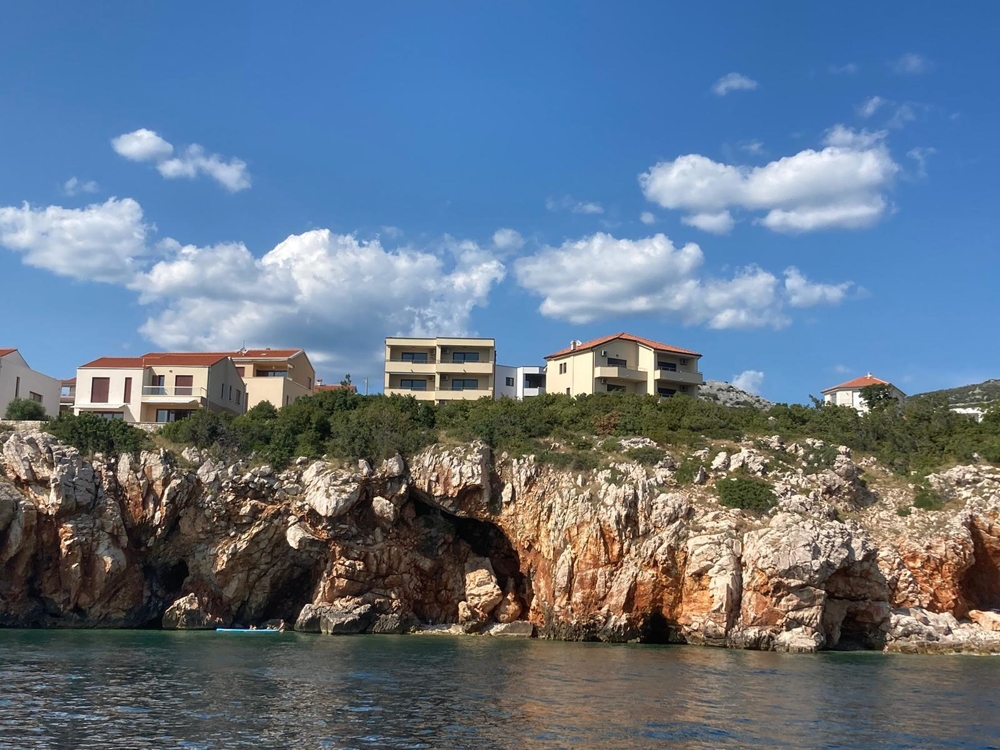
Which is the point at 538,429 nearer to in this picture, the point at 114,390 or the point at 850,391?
the point at 114,390

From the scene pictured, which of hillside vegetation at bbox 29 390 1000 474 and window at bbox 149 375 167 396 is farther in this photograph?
window at bbox 149 375 167 396

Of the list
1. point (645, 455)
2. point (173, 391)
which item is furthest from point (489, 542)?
point (173, 391)

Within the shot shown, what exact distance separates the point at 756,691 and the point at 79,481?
3645cm

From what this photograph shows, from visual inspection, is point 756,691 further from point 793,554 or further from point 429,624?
point 429,624

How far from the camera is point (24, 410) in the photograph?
58.6 m

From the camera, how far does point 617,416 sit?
58.3 m

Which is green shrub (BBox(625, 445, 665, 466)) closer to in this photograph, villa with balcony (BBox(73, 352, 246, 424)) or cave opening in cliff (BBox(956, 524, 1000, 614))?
cave opening in cliff (BBox(956, 524, 1000, 614))

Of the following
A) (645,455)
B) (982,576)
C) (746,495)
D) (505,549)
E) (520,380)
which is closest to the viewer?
(746,495)

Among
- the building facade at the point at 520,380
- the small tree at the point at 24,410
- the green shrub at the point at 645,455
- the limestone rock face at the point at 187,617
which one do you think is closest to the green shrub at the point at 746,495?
the green shrub at the point at 645,455

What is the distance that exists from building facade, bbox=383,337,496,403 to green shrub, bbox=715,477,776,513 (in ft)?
112

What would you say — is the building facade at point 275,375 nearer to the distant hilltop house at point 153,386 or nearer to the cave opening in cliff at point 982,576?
the distant hilltop house at point 153,386

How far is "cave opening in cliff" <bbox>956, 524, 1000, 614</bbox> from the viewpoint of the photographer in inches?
1844

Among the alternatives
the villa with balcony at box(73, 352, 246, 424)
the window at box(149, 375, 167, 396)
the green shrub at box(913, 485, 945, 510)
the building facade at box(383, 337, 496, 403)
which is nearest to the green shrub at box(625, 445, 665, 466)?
the green shrub at box(913, 485, 945, 510)

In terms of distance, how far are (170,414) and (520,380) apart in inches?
1269
